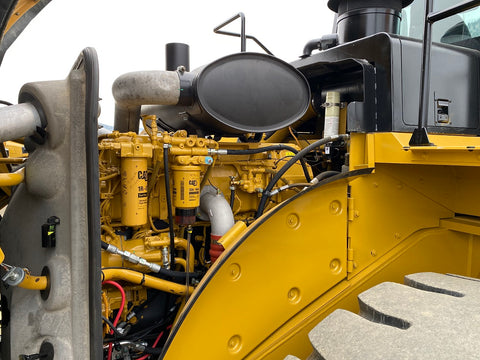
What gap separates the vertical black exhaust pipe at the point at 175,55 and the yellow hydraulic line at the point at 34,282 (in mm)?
1856

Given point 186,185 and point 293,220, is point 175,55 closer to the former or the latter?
point 186,185

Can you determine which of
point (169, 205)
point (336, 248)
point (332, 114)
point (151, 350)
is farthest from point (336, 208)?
point (151, 350)

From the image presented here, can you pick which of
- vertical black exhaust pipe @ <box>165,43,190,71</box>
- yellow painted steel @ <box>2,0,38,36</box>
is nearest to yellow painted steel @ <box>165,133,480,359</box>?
yellow painted steel @ <box>2,0,38,36</box>

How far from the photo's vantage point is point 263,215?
1.63 m

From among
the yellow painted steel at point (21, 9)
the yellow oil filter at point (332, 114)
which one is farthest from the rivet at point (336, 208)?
the yellow painted steel at point (21, 9)

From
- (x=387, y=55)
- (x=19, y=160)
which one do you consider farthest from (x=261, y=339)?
(x=387, y=55)

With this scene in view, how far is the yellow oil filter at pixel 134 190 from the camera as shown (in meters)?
1.82

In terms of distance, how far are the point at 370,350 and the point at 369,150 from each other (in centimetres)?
96

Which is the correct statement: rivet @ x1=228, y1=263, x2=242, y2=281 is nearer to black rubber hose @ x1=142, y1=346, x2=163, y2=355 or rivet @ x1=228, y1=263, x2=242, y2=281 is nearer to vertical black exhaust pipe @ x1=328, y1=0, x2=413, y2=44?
black rubber hose @ x1=142, y1=346, x2=163, y2=355

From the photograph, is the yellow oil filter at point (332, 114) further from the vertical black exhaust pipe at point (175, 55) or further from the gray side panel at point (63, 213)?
the gray side panel at point (63, 213)

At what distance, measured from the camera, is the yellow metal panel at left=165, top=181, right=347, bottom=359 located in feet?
5.20

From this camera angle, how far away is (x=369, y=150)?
6.14ft

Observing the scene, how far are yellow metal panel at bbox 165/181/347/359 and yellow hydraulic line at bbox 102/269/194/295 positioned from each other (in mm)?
395

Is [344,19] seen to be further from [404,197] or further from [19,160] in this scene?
[19,160]
